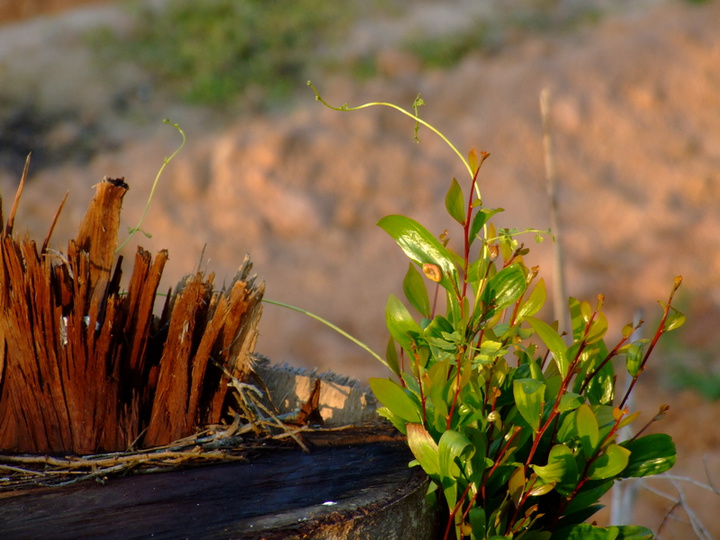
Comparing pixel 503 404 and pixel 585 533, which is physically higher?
pixel 503 404

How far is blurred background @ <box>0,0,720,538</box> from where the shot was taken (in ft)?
9.65

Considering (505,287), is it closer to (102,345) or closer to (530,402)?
(530,402)

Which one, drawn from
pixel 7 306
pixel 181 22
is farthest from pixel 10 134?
pixel 7 306

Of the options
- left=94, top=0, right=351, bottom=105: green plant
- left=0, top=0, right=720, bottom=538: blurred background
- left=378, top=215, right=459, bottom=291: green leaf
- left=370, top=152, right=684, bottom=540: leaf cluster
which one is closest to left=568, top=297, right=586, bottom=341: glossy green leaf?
left=370, top=152, right=684, bottom=540: leaf cluster

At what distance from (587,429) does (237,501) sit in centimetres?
27

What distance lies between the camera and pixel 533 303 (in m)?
0.57

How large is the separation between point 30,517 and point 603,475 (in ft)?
1.44

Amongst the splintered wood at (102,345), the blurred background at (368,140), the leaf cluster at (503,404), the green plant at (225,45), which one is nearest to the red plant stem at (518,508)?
the leaf cluster at (503,404)

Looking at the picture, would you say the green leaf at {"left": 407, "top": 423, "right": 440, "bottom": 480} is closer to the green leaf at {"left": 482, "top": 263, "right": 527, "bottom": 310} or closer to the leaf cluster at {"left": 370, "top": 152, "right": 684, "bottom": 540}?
the leaf cluster at {"left": 370, "top": 152, "right": 684, "bottom": 540}

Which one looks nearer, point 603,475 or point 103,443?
point 603,475

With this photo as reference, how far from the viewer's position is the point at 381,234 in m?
3.13

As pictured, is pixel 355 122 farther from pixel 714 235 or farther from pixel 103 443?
pixel 103 443

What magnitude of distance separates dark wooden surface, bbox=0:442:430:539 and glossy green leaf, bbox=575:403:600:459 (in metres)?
0.14

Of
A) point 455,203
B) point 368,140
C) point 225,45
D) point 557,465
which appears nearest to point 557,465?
point 557,465
